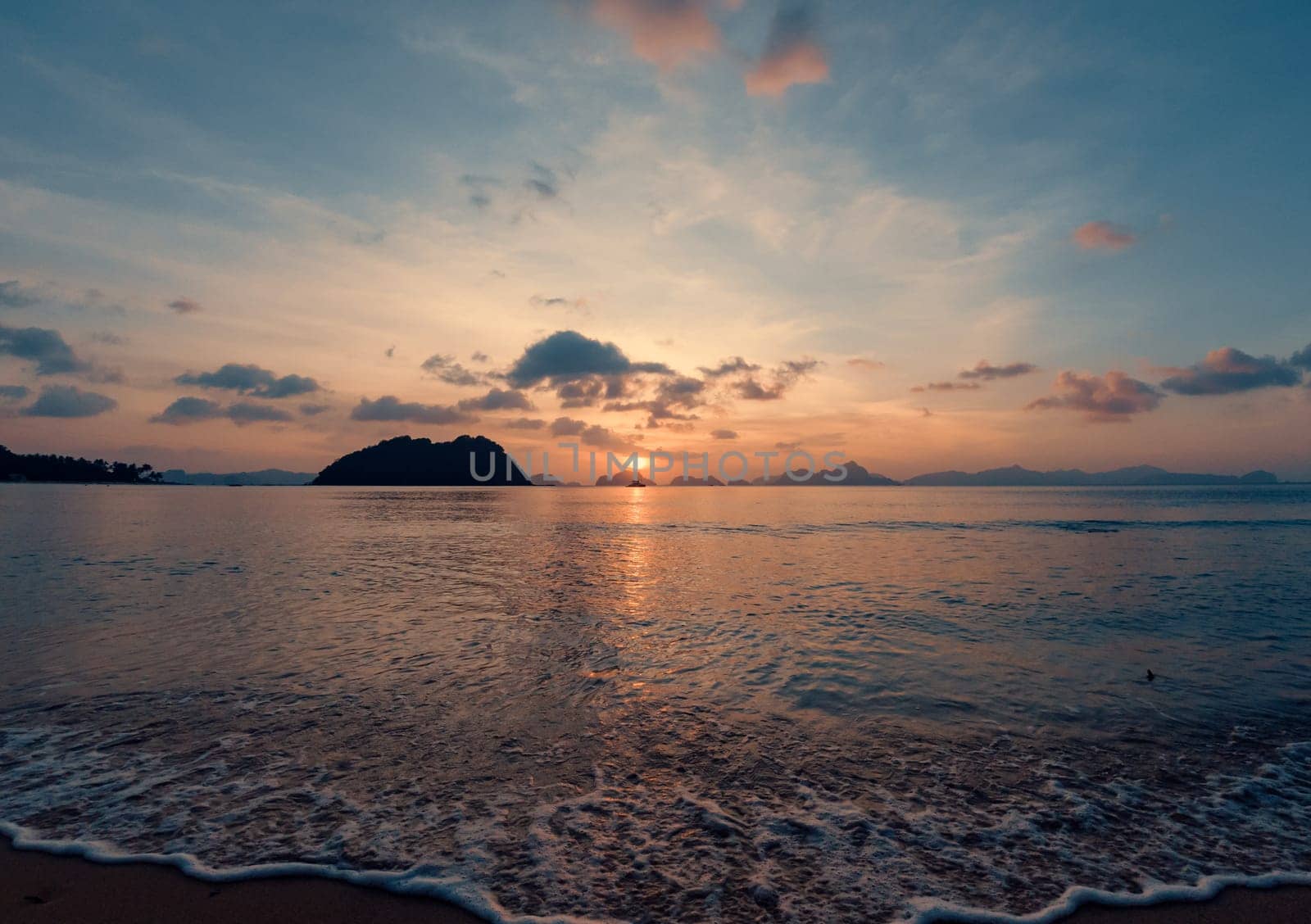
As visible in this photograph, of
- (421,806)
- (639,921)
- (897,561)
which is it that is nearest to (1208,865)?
(639,921)

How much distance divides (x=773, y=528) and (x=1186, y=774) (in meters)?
54.9

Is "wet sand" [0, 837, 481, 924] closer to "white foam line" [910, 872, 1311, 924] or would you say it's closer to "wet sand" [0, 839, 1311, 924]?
"wet sand" [0, 839, 1311, 924]

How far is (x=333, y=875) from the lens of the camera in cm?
641

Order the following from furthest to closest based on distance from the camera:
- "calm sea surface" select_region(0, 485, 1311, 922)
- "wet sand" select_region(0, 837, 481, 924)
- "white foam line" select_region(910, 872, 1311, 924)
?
1. "calm sea surface" select_region(0, 485, 1311, 922)
2. "white foam line" select_region(910, 872, 1311, 924)
3. "wet sand" select_region(0, 837, 481, 924)

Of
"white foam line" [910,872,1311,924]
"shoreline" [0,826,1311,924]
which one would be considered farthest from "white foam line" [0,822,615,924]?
"white foam line" [910,872,1311,924]

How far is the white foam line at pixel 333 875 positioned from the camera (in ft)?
19.4

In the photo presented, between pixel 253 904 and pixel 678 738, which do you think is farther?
pixel 678 738

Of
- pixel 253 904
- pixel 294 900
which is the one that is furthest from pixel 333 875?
pixel 253 904

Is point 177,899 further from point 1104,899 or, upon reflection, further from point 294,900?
point 1104,899

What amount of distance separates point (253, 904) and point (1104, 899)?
8.72 meters

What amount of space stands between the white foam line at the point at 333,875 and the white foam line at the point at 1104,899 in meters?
3.42

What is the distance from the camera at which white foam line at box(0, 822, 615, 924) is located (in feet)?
19.4

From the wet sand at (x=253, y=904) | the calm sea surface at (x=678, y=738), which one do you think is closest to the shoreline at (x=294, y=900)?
the wet sand at (x=253, y=904)

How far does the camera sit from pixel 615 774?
8.88m
